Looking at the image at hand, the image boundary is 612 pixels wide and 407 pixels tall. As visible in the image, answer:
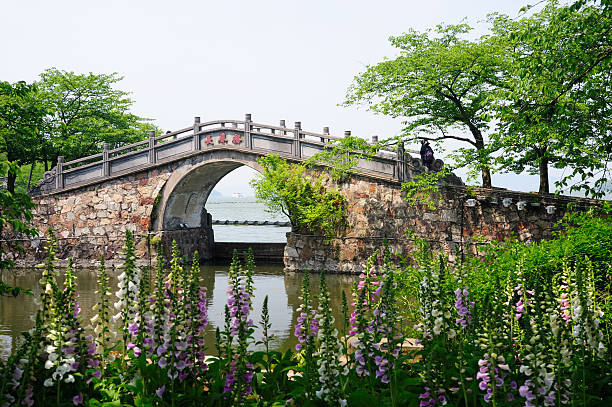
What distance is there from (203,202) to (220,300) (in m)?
11.2

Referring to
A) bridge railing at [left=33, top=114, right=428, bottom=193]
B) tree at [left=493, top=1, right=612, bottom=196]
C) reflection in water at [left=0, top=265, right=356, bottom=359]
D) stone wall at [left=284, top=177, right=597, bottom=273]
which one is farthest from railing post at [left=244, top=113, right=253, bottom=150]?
tree at [left=493, top=1, right=612, bottom=196]

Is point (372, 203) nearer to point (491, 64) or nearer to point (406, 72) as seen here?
point (406, 72)

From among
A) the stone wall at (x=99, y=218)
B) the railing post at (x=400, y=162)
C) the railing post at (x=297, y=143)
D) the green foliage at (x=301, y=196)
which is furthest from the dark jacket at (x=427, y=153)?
the stone wall at (x=99, y=218)

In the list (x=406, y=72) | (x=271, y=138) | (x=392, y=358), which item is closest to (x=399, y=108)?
(x=406, y=72)

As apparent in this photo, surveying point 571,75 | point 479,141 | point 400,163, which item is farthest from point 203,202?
point 571,75

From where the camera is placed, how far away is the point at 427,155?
17.8 m

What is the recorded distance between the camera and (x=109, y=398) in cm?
434

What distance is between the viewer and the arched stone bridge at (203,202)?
56.6 feet

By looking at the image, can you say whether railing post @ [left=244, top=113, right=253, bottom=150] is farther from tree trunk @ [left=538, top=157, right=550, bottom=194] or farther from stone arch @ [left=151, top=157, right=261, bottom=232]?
tree trunk @ [left=538, top=157, right=550, bottom=194]

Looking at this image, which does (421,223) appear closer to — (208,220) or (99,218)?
(208,220)

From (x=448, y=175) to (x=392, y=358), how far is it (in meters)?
14.1

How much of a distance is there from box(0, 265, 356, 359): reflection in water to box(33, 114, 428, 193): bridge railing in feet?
14.0

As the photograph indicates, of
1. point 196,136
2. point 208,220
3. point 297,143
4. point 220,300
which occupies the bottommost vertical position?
point 220,300

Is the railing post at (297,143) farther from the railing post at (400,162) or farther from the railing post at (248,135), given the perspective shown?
the railing post at (400,162)
